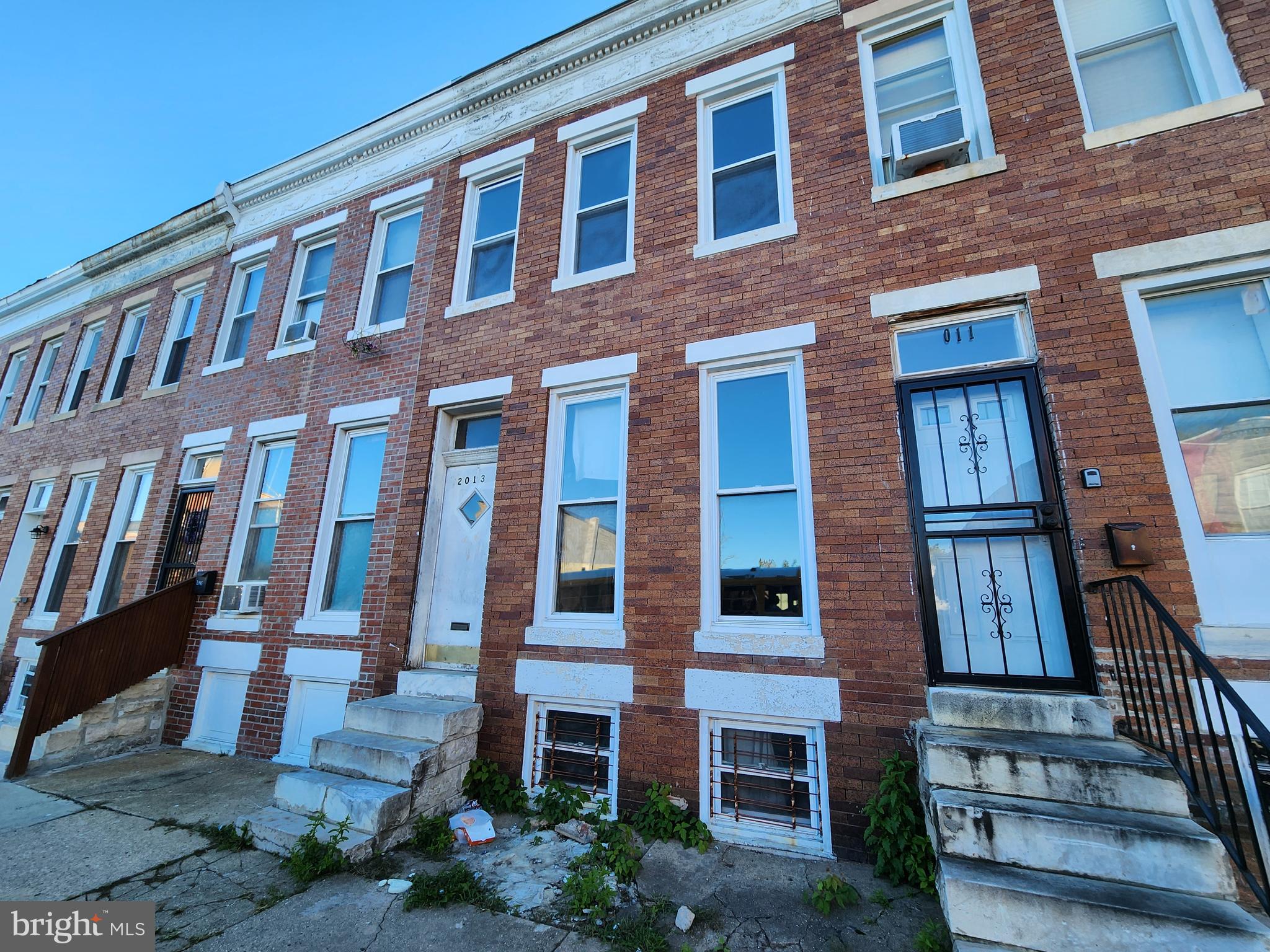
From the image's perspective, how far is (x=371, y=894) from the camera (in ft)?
10.8

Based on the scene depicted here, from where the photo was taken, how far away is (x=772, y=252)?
5082 millimetres

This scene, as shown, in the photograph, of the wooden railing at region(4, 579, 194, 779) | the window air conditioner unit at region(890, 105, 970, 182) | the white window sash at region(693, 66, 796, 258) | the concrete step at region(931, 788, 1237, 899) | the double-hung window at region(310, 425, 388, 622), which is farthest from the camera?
the double-hung window at region(310, 425, 388, 622)

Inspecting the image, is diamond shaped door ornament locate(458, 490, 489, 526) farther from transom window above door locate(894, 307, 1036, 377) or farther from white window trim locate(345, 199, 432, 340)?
transom window above door locate(894, 307, 1036, 377)

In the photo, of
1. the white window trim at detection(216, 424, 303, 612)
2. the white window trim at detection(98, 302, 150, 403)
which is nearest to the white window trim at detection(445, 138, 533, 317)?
the white window trim at detection(216, 424, 303, 612)

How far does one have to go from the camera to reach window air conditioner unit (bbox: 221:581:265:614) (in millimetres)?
6727

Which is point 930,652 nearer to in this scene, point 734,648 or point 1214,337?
point 734,648

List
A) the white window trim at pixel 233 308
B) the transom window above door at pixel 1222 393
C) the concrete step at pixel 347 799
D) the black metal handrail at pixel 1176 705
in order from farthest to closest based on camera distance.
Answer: the white window trim at pixel 233 308
the concrete step at pixel 347 799
the transom window above door at pixel 1222 393
the black metal handrail at pixel 1176 705

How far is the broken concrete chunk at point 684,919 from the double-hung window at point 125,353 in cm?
1206

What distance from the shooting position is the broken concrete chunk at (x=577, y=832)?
402 centimetres

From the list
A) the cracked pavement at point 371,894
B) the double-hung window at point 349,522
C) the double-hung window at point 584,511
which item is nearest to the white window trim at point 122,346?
the double-hung window at point 349,522

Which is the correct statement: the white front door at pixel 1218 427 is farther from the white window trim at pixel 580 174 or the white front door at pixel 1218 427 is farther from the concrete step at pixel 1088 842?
the white window trim at pixel 580 174

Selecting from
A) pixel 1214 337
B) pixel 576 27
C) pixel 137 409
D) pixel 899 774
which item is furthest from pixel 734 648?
pixel 137 409

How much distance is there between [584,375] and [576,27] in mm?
4475

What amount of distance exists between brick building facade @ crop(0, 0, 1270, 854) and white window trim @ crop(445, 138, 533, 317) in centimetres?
5
